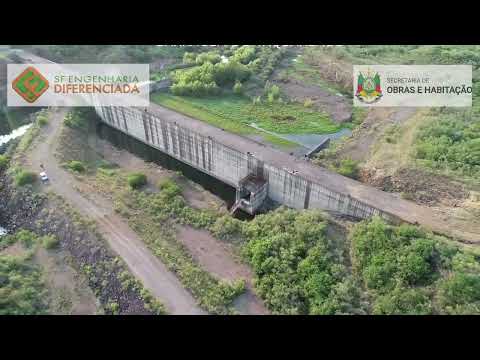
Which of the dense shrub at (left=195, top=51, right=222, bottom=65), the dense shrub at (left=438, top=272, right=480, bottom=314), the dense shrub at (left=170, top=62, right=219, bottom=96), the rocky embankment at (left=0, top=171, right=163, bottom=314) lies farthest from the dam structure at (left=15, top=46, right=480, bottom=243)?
the dense shrub at (left=195, top=51, right=222, bottom=65)

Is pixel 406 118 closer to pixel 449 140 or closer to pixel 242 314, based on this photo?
pixel 449 140

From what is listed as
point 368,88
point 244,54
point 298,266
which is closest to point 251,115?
point 368,88

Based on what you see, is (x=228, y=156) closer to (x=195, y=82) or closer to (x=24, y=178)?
(x=195, y=82)

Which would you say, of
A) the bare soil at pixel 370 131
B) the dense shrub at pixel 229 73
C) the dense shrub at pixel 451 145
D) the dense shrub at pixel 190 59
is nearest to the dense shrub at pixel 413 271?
the dense shrub at pixel 451 145

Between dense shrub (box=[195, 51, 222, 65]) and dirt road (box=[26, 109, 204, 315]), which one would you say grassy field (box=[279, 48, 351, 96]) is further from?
dirt road (box=[26, 109, 204, 315])

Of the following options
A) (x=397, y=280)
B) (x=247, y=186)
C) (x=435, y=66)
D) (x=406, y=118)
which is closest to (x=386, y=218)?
(x=397, y=280)

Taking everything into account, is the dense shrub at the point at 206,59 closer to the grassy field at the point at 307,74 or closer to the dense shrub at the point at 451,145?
the grassy field at the point at 307,74
